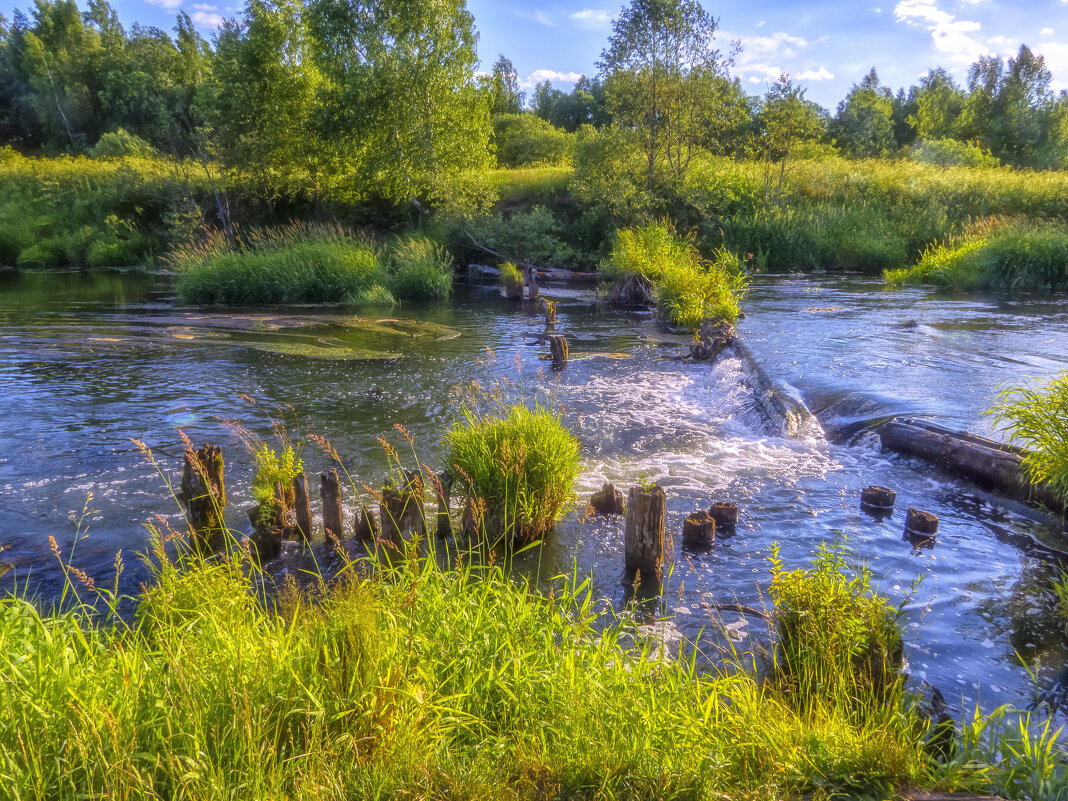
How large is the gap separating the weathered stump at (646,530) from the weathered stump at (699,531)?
61 centimetres

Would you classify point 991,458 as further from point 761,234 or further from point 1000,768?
point 761,234

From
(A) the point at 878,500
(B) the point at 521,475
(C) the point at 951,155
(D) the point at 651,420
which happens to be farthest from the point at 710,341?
(C) the point at 951,155

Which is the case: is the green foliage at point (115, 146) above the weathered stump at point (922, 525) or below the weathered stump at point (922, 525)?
above

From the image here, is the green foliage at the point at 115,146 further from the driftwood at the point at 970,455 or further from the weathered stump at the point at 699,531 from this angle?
the weathered stump at the point at 699,531

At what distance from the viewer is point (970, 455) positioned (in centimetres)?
692

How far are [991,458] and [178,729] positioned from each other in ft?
23.7

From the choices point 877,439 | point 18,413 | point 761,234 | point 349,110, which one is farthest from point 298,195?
point 877,439

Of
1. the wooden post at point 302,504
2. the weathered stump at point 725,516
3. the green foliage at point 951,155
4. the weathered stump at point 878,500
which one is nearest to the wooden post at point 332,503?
the wooden post at point 302,504

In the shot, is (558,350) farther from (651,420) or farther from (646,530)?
(646,530)

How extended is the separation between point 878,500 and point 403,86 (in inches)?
1043

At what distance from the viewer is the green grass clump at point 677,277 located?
630 inches

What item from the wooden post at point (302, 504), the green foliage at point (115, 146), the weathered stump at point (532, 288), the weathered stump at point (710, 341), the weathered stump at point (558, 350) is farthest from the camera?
the green foliage at point (115, 146)

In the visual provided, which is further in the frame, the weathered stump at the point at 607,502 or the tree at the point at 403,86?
the tree at the point at 403,86

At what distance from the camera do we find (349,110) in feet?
91.1
